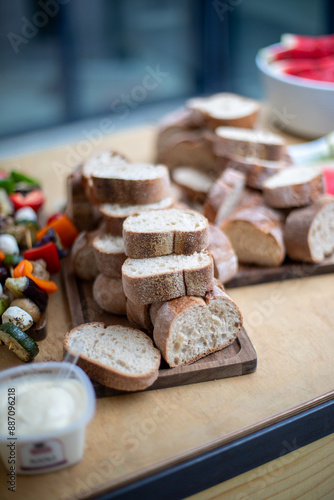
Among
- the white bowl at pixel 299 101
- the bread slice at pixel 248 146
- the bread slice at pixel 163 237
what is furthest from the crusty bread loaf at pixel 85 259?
the white bowl at pixel 299 101

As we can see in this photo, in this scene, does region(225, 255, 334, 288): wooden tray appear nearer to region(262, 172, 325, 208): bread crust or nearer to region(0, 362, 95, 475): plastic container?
region(262, 172, 325, 208): bread crust

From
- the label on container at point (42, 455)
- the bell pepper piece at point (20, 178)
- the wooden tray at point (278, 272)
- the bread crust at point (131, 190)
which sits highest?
the bread crust at point (131, 190)

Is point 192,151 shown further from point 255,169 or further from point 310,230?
point 310,230

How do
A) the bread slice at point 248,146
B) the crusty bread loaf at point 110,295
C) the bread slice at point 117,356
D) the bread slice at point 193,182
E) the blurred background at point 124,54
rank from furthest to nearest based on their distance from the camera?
1. the blurred background at point 124,54
2. the bread slice at point 193,182
3. the bread slice at point 248,146
4. the crusty bread loaf at point 110,295
5. the bread slice at point 117,356

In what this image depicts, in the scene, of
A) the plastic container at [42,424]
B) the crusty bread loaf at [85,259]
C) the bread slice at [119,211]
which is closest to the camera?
the plastic container at [42,424]

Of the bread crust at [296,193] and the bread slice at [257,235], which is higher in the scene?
the bread crust at [296,193]

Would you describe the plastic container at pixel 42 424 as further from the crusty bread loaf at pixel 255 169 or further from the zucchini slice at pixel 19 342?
the crusty bread loaf at pixel 255 169
